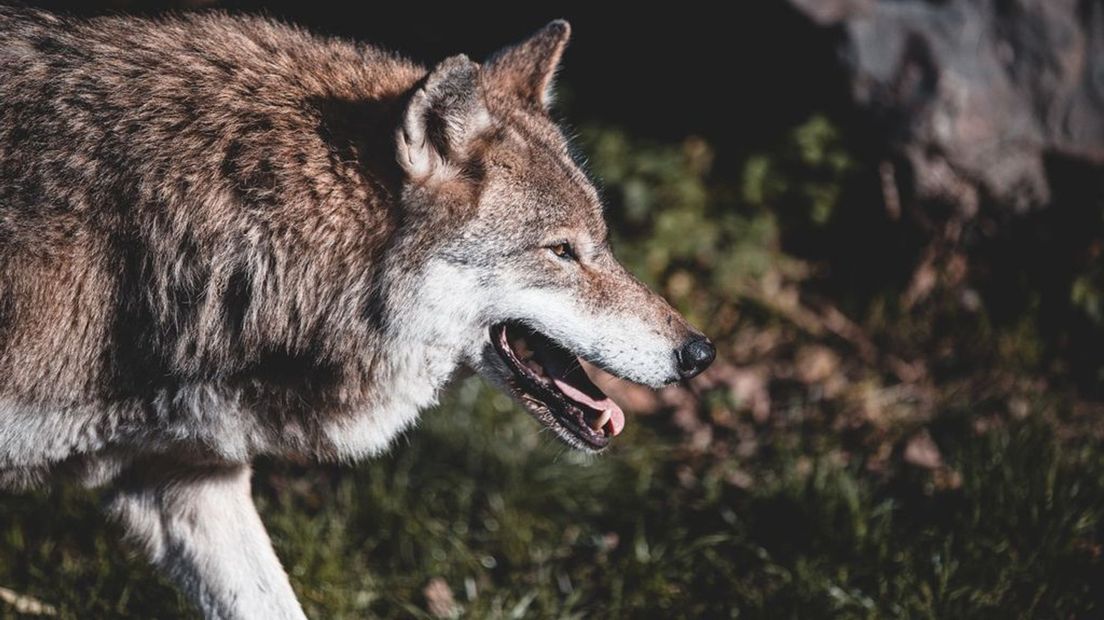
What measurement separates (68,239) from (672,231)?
3.33 meters

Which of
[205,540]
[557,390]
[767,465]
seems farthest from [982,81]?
[205,540]

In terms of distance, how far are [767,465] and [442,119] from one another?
2.40 meters

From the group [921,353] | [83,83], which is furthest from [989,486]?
[83,83]

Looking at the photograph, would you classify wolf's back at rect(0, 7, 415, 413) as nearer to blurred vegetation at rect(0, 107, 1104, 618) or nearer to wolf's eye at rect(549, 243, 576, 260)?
wolf's eye at rect(549, 243, 576, 260)

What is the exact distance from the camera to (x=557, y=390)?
11.0 feet

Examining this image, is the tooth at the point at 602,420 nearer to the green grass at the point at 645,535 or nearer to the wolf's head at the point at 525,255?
the wolf's head at the point at 525,255

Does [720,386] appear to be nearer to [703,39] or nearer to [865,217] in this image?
[865,217]

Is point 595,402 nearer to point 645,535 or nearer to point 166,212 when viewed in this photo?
point 645,535

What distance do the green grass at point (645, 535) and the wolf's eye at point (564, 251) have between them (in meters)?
1.36

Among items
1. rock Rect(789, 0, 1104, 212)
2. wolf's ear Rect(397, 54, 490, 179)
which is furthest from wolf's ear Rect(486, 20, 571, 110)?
rock Rect(789, 0, 1104, 212)

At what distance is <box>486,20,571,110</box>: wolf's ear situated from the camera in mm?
3438

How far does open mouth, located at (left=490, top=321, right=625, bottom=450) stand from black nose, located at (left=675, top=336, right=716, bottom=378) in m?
0.29

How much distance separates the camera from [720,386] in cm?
523

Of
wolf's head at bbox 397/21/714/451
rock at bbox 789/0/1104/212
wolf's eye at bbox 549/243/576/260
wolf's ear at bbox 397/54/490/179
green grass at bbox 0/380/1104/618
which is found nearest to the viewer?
wolf's ear at bbox 397/54/490/179
